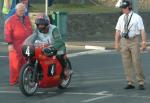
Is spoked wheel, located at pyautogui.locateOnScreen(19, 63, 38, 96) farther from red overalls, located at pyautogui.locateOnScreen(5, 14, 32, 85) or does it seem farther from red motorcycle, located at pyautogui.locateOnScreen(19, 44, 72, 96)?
red overalls, located at pyautogui.locateOnScreen(5, 14, 32, 85)

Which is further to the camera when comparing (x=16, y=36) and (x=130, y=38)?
(x=16, y=36)

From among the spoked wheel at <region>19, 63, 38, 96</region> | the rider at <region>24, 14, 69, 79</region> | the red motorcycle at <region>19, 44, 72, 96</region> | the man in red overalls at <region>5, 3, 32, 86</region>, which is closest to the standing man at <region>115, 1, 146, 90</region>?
the rider at <region>24, 14, 69, 79</region>

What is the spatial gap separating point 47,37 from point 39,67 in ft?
2.27

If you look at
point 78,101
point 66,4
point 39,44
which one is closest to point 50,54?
point 39,44

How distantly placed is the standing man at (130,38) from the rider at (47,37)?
1.14m

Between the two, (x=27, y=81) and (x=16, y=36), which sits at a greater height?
(x=16, y=36)

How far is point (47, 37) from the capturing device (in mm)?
13414

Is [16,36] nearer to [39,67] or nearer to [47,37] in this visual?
[47,37]

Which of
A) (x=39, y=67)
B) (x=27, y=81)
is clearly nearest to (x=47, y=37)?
(x=39, y=67)

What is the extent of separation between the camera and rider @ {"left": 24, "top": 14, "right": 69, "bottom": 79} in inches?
522

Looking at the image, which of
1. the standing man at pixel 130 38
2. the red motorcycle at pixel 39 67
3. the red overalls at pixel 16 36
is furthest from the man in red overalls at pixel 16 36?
the standing man at pixel 130 38

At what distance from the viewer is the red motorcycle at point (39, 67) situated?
12.9 meters

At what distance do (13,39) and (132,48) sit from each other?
2.61 metres

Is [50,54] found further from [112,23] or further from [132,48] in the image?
[112,23]
